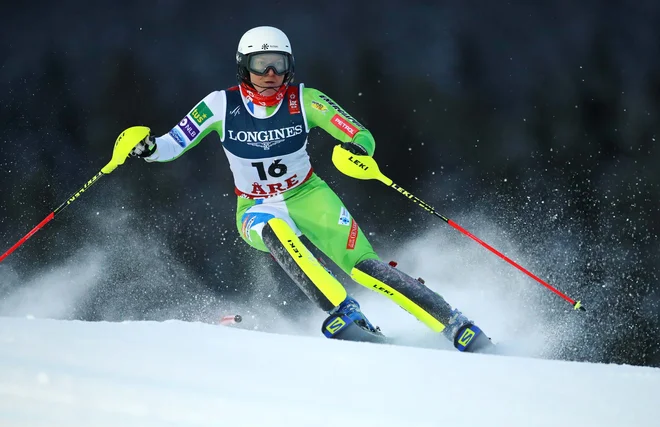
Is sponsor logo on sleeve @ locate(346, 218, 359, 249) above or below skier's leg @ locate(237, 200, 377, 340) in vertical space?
below

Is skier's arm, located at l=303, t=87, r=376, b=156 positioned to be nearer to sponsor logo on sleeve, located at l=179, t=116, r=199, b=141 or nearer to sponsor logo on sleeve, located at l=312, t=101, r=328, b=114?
sponsor logo on sleeve, located at l=312, t=101, r=328, b=114

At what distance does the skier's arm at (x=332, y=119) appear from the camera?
15.2ft

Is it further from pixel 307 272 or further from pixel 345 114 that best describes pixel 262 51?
pixel 307 272

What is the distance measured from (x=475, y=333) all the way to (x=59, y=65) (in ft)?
16.2

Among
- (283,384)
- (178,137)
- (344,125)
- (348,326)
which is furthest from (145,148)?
(283,384)

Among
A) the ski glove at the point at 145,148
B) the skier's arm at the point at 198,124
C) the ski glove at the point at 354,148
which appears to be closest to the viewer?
the ski glove at the point at 354,148

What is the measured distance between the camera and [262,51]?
4.54m

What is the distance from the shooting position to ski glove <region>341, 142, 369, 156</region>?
434 cm

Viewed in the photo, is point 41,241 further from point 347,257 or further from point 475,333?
point 475,333

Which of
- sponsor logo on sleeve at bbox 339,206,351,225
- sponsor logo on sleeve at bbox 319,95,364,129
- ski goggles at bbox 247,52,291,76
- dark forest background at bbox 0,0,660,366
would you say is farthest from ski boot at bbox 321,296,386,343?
dark forest background at bbox 0,0,660,366

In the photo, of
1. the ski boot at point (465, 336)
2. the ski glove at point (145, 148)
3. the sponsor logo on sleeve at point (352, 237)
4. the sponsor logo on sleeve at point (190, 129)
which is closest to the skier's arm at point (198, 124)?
the sponsor logo on sleeve at point (190, 129)

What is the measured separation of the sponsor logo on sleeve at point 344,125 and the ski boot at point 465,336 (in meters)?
1.20

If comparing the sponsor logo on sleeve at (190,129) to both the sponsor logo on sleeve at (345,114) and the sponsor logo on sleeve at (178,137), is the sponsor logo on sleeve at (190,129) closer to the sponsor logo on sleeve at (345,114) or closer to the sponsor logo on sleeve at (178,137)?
the sponsor logo on sleeve at (178,137)

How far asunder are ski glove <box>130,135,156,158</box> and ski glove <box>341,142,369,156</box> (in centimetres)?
110
